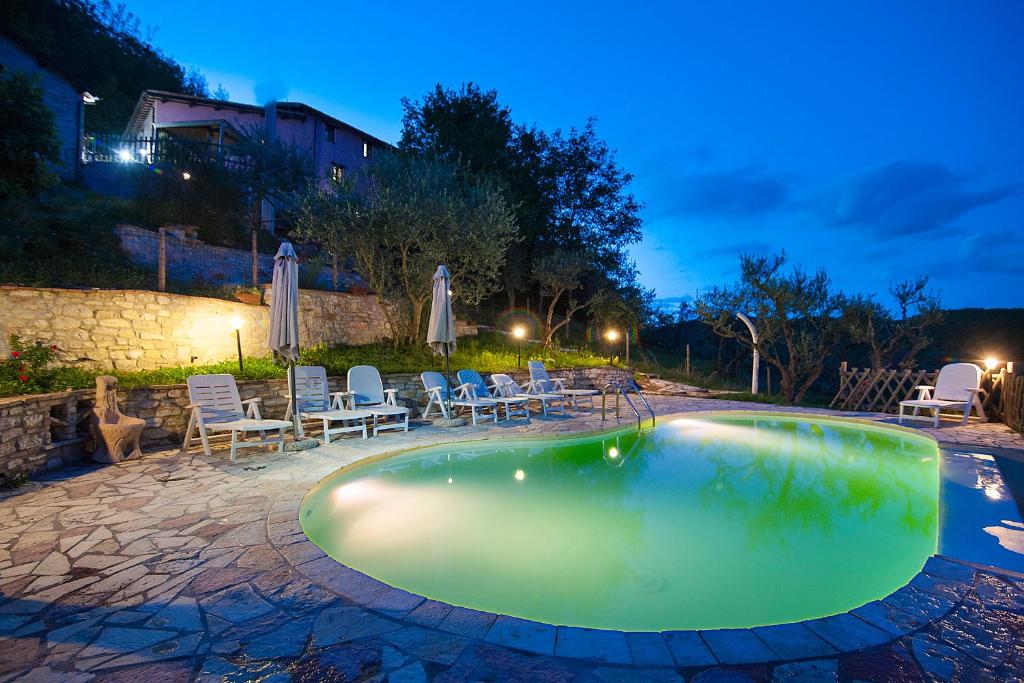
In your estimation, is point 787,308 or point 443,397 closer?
point 443,397

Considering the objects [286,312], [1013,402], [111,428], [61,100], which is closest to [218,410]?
[111,428]

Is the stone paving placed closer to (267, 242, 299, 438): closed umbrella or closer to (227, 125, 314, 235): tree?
(267, 242, 299, 438): closed umbrella

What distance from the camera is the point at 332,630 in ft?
7.48

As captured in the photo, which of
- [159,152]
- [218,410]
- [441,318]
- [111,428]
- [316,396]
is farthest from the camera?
[159,152]

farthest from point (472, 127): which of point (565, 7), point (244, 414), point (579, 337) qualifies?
point (244, 414)

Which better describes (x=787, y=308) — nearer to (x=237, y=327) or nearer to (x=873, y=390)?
(x=873, y=390)

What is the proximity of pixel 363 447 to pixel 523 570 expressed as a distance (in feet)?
11.6

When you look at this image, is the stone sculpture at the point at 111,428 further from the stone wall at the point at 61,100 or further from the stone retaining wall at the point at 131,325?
the stone wall at the point at 61,100

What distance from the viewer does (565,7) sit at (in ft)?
83.2

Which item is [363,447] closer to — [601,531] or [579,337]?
[601,531]

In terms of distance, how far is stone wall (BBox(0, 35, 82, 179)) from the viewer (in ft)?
47.5

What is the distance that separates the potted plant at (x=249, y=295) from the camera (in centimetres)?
982

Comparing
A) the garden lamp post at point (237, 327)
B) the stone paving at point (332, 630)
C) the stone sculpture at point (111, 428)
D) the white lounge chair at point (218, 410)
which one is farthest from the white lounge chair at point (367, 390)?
the stone paving at point (332, 630)

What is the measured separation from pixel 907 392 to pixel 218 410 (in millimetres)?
15298
